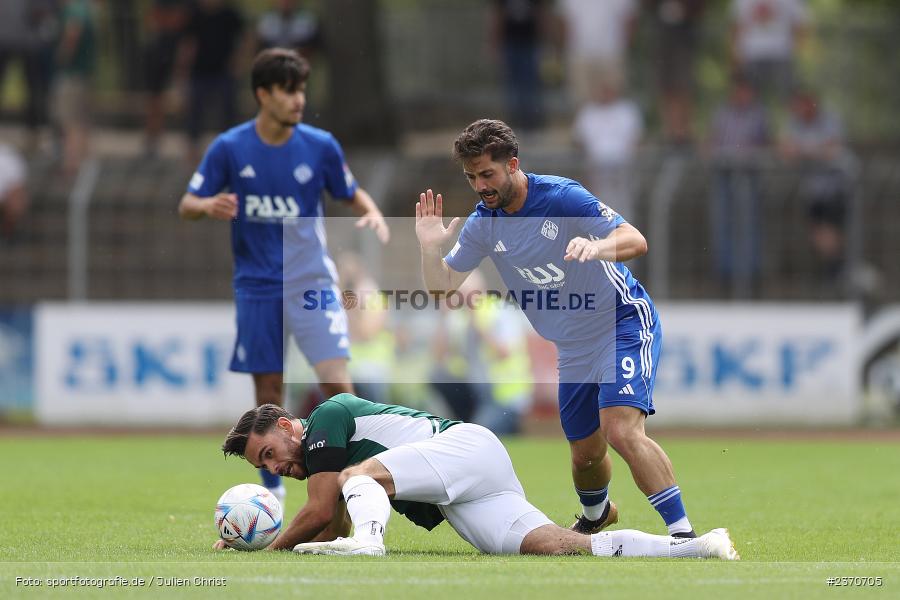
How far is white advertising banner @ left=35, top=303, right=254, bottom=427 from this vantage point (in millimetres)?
18578

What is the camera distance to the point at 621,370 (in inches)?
325

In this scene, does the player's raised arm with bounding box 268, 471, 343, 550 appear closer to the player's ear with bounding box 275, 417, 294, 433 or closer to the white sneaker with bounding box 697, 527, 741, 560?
the player's ear with bounding box 275, 417, 294, 433

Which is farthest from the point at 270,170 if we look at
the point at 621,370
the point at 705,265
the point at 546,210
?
the point at 705,265

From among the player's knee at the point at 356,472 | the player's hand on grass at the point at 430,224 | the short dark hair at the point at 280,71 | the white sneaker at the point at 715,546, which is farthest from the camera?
the short dark hair at the point at 280,71

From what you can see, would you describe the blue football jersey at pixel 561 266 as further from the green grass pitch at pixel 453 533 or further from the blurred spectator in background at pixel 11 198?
the blurred spectator in background at pixel 11 198

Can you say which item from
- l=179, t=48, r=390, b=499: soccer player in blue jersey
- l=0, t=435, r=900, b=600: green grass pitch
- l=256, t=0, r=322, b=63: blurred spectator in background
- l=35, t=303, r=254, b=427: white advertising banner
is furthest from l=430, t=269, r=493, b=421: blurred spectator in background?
l=179, t=48, r=390, b=499: soccer player in blue jersey

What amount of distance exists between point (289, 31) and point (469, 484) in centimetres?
1411

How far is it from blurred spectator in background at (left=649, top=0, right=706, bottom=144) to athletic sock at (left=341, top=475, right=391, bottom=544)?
1380 centimetres

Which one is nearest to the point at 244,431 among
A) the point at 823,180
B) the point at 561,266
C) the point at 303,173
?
the point at 561,266

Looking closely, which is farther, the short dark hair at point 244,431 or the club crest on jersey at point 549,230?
the club crest on jersey at point 549,230

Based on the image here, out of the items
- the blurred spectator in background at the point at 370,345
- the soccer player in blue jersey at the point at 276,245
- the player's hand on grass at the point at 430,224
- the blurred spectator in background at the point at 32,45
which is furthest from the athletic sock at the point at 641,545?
the blurred spectator in background at the point at 32,45

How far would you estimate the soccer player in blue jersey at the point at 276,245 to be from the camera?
34.6 ft

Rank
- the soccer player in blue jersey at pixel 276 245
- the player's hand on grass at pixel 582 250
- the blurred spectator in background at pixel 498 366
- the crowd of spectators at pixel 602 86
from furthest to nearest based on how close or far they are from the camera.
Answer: the crowd of spectators at pixel 602 86 → the blurred spectator in background at pixel 498 366 → the soccer player in blue jersey at pixel 276 245 → the player's hand on grass at pixel 582 250

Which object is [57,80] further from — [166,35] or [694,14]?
[694,14]
